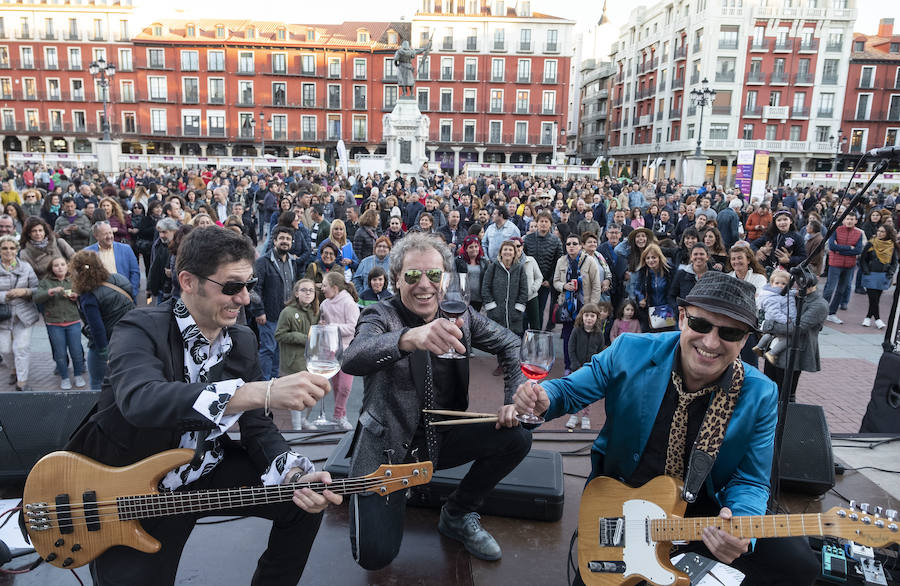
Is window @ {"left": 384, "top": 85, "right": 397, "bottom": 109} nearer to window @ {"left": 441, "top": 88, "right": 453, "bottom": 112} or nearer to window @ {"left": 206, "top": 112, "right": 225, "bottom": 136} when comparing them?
window @ {"left": 441, "top": 88, "right": 453, "bottom": 112}

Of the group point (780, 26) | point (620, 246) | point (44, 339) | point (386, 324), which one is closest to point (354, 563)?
point (386, 324)

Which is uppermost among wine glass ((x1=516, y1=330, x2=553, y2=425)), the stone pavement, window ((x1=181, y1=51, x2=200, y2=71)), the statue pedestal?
window ((x1=181, y1=51, x2=200, y2=71))

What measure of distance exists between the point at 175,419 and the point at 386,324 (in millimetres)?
980

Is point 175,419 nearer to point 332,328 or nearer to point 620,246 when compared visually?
point 332,328

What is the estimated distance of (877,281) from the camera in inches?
360

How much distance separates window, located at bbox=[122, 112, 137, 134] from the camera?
152 feet

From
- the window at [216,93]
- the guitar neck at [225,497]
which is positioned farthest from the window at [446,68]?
the guitar neck at [225,497]

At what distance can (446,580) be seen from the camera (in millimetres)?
2861

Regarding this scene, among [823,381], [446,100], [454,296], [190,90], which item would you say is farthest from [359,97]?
[454,296]

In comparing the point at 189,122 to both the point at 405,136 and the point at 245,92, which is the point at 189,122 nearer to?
the point at 245,92

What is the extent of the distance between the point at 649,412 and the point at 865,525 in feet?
2.69

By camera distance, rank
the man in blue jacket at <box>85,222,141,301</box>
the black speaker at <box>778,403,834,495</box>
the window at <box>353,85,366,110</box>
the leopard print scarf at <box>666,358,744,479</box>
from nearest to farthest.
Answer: the leopard print scarf at <box>666,358,744,479</box>
the black speaker at <box>778,403,834,495</box>
the man in blue jacket at <box>85,222,141,301</box>
the window at <box>353,85,366,110</box>

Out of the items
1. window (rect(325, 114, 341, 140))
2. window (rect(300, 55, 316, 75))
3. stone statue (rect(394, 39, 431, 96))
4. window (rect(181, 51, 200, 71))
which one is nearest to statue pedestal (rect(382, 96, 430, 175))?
stone statue (rect(394, 39, 431, 96))

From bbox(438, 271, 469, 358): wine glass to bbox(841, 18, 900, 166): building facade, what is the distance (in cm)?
5363
